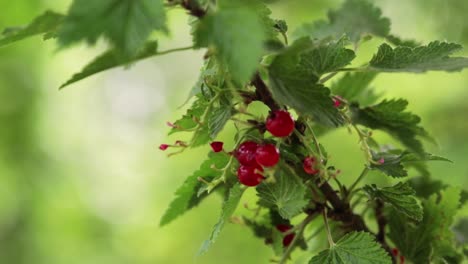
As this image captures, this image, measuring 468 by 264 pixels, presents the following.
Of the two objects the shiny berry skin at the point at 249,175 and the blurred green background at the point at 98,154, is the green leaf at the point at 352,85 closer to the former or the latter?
the shiny berry skin at the point at 249,175

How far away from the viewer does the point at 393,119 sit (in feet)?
2.77

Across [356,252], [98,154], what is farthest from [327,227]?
[98,154]

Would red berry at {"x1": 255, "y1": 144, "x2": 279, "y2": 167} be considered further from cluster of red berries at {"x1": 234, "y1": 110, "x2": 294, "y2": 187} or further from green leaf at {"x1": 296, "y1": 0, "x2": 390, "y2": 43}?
green leaf at {"x1": 296, "y1": 0, "x2": 390, "y2": 43}

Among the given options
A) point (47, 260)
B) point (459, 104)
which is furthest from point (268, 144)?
point (47, 260)

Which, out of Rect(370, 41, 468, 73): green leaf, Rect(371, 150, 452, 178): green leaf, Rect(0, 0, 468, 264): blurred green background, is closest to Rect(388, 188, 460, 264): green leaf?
Rect(371, 150, 452, 178): green leaf

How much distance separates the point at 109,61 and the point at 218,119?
0.46 feet

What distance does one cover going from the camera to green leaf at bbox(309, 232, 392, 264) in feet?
2.35

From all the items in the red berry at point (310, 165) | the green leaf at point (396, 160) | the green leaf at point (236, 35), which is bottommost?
the red berry at point (310, 165)

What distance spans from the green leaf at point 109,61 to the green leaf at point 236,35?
78mm

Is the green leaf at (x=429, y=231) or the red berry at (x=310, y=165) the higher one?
the green leaf at (x=429, y=231)

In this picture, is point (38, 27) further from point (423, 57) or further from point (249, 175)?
point (423, 57)

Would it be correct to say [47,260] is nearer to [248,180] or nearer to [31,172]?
[31,172]

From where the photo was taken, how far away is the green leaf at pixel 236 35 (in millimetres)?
534

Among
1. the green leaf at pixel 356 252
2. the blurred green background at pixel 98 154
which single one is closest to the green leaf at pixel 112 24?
the green leaf at pixel 356 252
